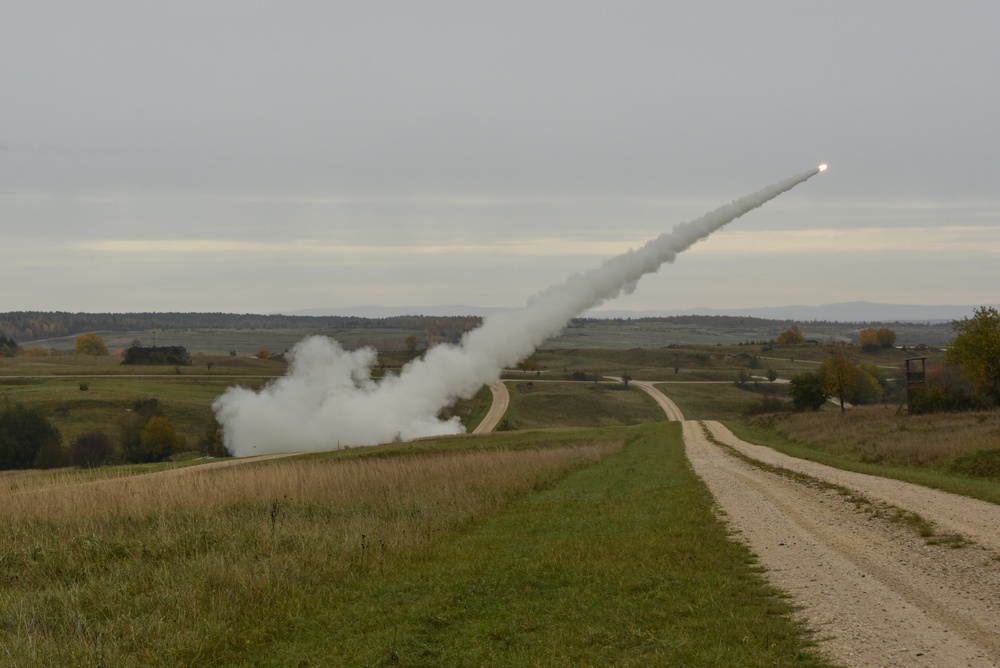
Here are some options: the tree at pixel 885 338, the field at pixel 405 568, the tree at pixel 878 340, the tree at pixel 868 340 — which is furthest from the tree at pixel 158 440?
the tree at pixel 885 338

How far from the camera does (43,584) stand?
54.5 ft

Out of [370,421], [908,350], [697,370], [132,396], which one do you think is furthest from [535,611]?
[908,350]

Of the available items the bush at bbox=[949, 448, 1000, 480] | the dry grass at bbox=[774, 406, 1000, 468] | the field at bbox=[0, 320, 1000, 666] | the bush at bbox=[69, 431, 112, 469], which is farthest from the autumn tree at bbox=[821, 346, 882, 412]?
the bush at bbox=[69, 431, 112, 469]

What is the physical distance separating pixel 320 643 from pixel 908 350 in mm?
170827

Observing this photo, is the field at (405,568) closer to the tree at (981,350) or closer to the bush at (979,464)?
the bush at (979,464)

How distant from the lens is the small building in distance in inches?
5591

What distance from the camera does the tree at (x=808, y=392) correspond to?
262 ft

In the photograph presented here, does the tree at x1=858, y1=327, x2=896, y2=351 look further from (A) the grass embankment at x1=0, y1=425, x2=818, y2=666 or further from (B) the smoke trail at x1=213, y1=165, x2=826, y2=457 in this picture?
(A) the grass embankment at x1=0, y1=425, x2=818, y2=666

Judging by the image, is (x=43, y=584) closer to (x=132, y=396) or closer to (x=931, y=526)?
(x=931, y=526)

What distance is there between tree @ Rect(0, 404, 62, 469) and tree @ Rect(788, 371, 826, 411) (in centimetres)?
6826

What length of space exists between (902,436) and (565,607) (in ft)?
112

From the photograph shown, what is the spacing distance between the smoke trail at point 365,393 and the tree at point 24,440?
1507 centimetres

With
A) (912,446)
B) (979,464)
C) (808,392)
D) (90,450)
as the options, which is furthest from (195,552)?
(808,392)

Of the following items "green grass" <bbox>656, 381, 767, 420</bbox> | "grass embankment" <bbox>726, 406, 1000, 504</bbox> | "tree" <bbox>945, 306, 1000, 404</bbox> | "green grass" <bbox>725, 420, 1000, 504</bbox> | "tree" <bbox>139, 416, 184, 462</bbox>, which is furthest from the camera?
"green grass" <bbox>656, 381, 767, 420</bbox>
